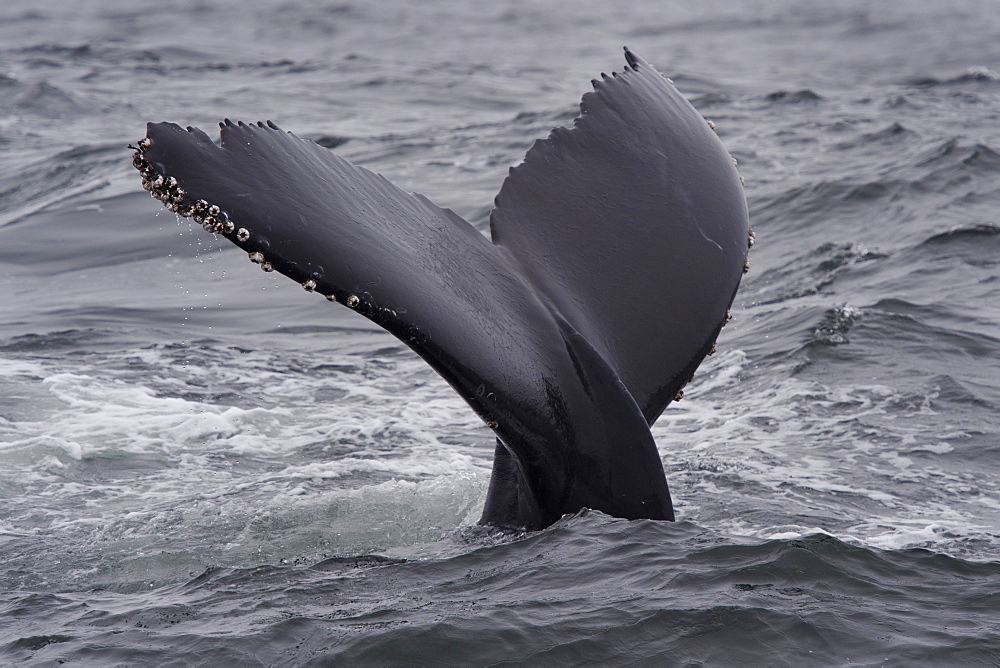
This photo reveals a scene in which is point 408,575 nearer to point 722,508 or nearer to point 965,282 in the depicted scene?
point 722,508

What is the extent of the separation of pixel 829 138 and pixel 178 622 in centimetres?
1239

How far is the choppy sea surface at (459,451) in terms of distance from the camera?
11.5 feet

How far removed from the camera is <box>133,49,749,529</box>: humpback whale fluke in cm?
303

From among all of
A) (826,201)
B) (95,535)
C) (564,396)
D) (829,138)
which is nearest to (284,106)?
(829,138)

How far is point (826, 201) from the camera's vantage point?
11.2 meters

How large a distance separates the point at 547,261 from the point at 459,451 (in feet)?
7.21

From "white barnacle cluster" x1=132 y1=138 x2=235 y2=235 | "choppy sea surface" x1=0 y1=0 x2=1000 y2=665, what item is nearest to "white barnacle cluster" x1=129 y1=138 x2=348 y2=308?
"white barnacle cluster" x1=132 y1=138 x2=235 y2=235

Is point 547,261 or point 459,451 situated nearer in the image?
point 547,261

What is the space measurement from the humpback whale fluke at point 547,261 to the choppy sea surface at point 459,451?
0.39 m

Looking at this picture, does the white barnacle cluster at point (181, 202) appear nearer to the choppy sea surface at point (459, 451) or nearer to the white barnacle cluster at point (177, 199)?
the white barnacle cluster at point (177, 199)

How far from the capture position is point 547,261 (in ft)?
12.8

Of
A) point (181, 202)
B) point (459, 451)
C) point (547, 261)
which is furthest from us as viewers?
point (459, 451)

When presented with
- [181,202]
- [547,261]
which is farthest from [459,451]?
[181,202]

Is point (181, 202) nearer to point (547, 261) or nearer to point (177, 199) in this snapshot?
point (177, 199)
